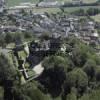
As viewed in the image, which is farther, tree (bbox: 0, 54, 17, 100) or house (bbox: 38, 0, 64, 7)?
house (bbox: 38, 0, 64, 7)

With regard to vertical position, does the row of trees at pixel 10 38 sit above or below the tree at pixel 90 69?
above

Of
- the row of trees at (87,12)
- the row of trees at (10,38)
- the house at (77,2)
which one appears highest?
the row of trees at (10,38)

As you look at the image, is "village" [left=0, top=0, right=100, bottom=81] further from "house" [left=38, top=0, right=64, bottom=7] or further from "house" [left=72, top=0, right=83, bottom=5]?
"house" [left=72, top=0, right=83, bottom=5]

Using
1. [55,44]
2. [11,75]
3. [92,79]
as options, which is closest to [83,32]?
[55,44]

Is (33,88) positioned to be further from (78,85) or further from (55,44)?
(55,44)

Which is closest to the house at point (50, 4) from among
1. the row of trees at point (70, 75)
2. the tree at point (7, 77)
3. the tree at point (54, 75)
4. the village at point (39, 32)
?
the village at point (39, 32)

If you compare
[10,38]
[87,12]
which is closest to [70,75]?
[10,38]

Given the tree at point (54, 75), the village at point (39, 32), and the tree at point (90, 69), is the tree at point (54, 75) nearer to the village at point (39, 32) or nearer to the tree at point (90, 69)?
the village at point (39, 32)

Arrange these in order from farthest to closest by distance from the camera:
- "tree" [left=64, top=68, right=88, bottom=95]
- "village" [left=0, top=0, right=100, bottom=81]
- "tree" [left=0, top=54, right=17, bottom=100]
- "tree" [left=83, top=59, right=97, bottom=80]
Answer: "village" [left=0, top=0, right=100, bottom=81], "tree" [left=83, top=59, right=97, bottom=80], "tree" [left=64, top=68, right=88, bottom=95], "tree" [left=0, top=54, right=17, bottom=100]

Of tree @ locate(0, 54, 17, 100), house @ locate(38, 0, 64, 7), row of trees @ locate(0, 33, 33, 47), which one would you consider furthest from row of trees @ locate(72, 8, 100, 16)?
tree @ locate(0, 54, 17, 100)
